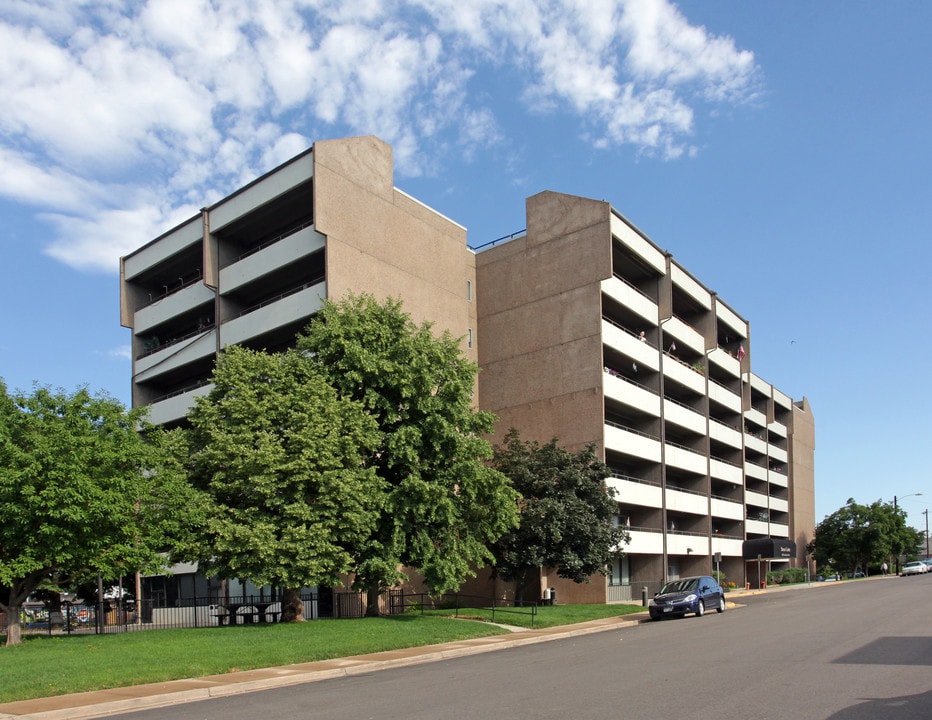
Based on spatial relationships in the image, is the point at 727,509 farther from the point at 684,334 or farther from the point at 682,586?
the point at 682,586

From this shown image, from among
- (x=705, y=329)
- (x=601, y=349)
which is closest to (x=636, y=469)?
(x=601, y=349)

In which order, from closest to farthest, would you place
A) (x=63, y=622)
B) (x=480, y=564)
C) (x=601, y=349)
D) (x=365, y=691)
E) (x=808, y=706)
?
(x=808, y=706), (x=365, y=691), (x=480, y=564), (x=63, y=622), (x=601, y=349)

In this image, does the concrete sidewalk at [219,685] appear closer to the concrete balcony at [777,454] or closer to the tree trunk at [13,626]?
the tree trunk at [13,626]

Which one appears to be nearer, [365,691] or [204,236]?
[365,691]

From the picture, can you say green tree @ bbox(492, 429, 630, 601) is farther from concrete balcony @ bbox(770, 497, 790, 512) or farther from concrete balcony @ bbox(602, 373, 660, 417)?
concrete balcony @ bbox(770, 497, 790, 512)

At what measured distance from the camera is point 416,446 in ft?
99.9

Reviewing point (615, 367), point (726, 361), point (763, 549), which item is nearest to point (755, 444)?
point (726, 361)

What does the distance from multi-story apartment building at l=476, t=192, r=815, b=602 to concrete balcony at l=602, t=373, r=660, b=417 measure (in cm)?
10

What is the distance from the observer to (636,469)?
169ft

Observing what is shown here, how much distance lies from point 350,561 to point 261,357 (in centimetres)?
787

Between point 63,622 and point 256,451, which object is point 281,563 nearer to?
point 256,451

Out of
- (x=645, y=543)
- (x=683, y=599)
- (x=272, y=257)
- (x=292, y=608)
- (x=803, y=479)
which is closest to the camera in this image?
(x=292, y=608)

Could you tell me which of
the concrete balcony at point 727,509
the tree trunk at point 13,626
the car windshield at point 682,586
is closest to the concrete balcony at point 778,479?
the concrete balcony at point 727,509

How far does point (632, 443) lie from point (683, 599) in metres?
15.0
